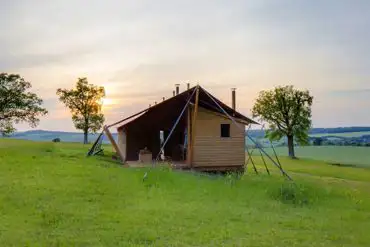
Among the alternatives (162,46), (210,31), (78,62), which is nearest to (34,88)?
(78,62)

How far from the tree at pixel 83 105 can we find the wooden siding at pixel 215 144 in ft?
107

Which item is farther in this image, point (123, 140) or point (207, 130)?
point (123, 140)

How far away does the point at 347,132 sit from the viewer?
253 ft

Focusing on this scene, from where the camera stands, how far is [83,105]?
53750 millimetres

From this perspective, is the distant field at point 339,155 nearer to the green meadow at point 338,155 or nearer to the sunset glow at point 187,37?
the green meadow at point 338,155

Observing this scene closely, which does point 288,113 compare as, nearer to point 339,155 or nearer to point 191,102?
point 339,155

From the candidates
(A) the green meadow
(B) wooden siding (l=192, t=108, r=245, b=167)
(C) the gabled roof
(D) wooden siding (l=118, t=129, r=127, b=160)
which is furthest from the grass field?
(A) the green meadow

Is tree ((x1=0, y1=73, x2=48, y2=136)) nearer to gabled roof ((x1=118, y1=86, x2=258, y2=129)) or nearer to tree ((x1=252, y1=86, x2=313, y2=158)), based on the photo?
gabled roof ((x1=118, y1=86, x2=258, y2=129))

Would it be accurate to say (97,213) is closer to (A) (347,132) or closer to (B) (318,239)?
(B) (318,239)

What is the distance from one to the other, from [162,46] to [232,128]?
269 inches

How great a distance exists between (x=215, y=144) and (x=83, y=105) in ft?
111

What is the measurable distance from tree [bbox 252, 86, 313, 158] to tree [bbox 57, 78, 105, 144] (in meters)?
22.5

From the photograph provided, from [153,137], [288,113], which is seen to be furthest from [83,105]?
[288,113]

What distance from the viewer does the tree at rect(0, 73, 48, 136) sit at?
108ft
